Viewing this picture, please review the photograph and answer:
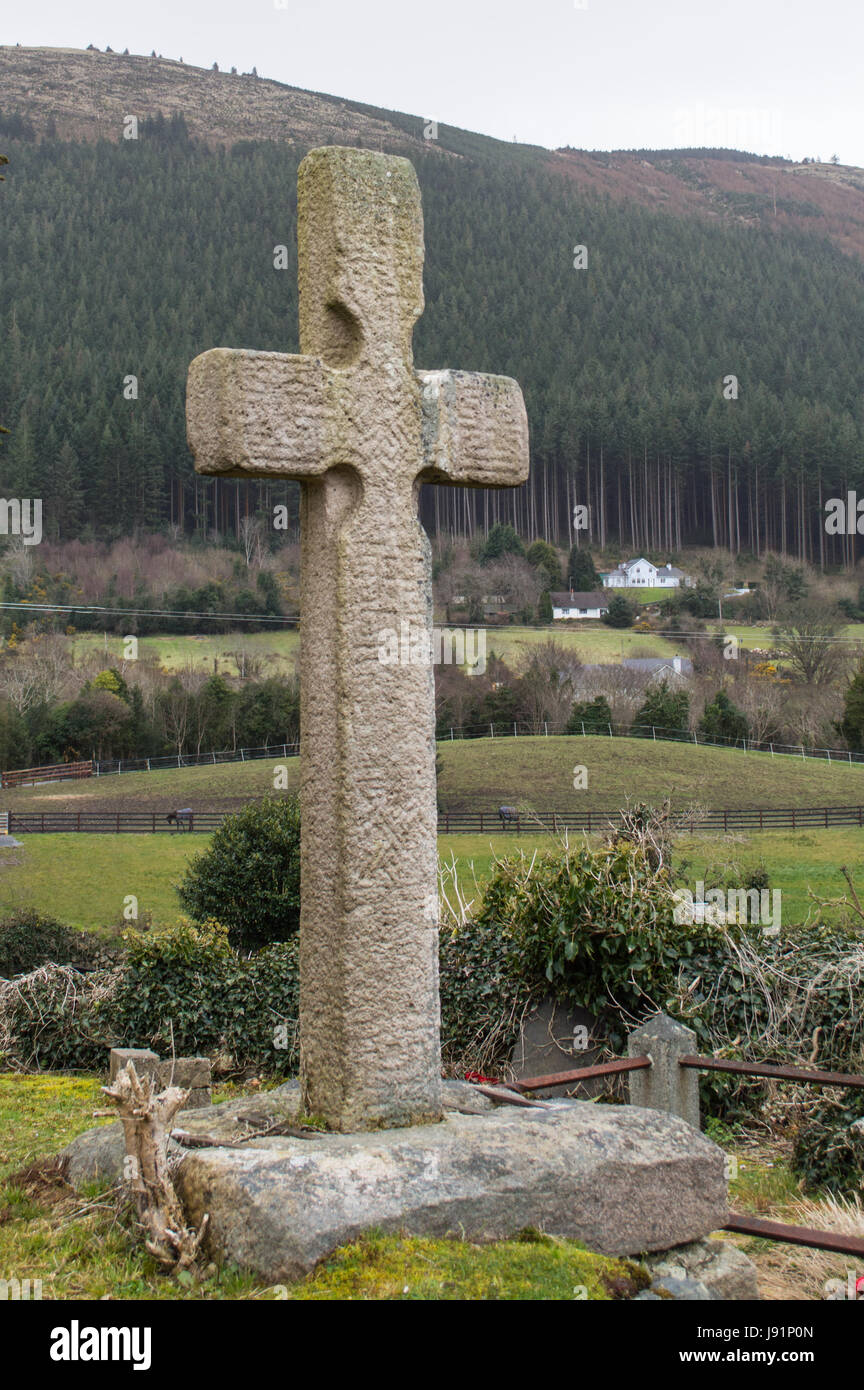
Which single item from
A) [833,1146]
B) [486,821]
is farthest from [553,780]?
[833,1146]

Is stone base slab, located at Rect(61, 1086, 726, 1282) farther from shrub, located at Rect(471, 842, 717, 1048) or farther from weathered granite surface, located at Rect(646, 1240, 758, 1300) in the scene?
shrub, located at Rect(471, 842, 717, 1048)

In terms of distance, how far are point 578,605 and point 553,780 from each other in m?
42.8

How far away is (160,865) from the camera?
3766cm

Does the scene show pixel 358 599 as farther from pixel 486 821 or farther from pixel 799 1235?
pixel 486 821

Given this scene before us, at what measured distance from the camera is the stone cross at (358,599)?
20.0ft

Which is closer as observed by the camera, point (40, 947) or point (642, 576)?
point (40, 947)

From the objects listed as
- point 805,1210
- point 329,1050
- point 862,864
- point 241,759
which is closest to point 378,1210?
point 329,1050

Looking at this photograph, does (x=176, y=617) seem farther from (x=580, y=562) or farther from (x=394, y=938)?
(x=394, y=938)

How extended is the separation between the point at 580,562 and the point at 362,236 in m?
94.2

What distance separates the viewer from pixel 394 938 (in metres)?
6.14

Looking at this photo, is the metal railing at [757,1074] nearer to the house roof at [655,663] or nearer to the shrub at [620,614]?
the house roof at [655,663]

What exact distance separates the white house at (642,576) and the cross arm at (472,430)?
9376 cm

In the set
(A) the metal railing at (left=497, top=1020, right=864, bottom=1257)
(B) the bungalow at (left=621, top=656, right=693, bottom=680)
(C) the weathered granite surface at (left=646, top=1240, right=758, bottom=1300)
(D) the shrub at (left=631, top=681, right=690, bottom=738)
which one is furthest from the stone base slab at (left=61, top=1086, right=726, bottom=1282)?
(B) the bungalow at (left=621, top=656, right=693, bottom=680)

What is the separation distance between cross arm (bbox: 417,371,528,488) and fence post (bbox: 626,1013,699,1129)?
340 centimetres
